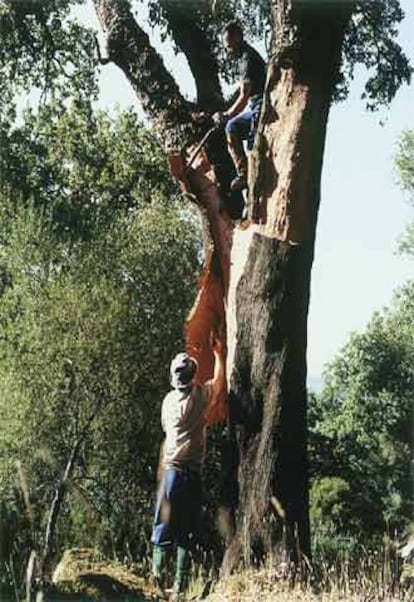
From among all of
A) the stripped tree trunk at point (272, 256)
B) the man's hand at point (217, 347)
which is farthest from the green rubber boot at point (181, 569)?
the man's hand at point (217, 347)

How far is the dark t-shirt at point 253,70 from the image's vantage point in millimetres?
9289

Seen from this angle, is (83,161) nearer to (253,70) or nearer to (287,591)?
(253,70)

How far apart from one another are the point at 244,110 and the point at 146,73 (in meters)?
1.05

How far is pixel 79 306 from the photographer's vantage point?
15797 millimetres

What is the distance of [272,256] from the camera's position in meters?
8.85

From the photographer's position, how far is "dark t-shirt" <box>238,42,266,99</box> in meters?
9.29

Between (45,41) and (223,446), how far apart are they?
10.3 meters

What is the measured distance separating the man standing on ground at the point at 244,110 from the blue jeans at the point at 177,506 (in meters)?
3.00

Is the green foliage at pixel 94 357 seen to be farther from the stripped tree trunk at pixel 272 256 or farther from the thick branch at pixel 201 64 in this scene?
the stripped tree trunk at pixel 272 256

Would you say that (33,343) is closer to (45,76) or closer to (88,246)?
(88,246)

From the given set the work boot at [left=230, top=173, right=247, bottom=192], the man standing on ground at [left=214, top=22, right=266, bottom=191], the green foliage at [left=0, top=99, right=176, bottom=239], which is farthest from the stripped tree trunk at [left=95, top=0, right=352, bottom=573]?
the green foliage at [left=0, top=99, right=176, bottom=239]

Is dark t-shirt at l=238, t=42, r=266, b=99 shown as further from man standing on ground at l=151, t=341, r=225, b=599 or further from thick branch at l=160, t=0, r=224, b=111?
man standing on ground at l=151, t=341, r=225, b=599

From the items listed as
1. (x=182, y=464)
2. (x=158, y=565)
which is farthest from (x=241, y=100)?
(x=158, y=565)

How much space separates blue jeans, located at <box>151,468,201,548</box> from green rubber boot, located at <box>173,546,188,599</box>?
7 centimetres
